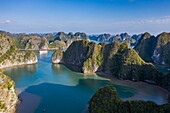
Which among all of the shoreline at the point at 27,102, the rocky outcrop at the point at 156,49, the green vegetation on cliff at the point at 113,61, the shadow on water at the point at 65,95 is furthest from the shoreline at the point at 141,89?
the rocky outcrop at the point at 156,49

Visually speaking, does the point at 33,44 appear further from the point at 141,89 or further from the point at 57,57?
the point at 141,89

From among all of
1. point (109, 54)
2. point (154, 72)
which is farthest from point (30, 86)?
point (154, 72)

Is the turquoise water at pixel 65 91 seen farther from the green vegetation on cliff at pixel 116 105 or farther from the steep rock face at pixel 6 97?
the green vegetation on cliff at pixel 116 105

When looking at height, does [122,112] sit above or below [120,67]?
below

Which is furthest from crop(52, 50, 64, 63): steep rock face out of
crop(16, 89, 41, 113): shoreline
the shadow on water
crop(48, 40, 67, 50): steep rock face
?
crop(48, 40, 67, 50): steep rock face

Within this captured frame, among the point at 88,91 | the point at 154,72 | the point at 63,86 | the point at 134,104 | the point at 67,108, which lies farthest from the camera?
the point at 154,72

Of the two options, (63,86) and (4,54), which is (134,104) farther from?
Answer: (4,54)
